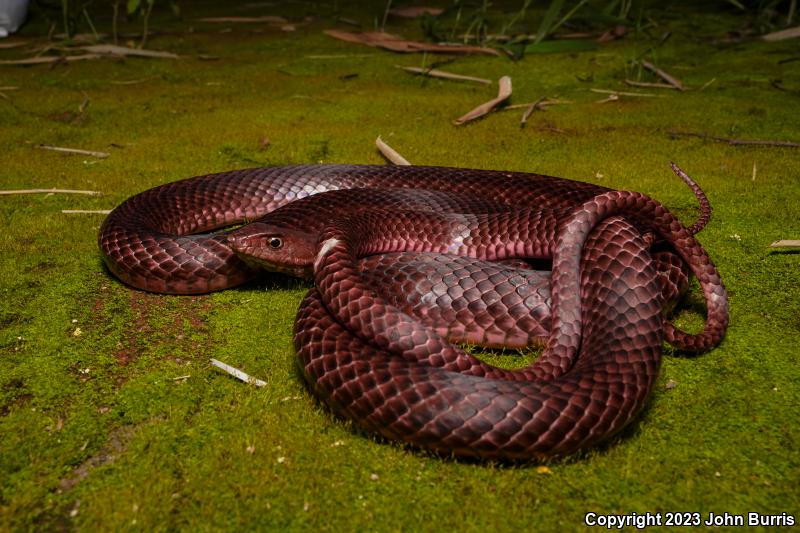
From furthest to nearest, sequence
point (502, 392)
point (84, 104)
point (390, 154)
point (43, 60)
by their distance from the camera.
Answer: point (43, 60), point (84, 104), point (390, 154), point (502, 392)

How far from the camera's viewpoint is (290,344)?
2979 millimetres

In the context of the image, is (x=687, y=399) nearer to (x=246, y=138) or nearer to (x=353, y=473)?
(x=353, y=473)

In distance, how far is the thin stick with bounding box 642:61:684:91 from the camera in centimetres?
625

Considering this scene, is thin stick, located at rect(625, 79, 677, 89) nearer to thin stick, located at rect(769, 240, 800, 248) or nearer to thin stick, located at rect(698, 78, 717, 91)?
thin stick, located at rect(698, 78, 717, 91)

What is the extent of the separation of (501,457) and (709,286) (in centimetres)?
129

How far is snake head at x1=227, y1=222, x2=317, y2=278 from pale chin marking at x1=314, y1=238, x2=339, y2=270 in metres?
0.33

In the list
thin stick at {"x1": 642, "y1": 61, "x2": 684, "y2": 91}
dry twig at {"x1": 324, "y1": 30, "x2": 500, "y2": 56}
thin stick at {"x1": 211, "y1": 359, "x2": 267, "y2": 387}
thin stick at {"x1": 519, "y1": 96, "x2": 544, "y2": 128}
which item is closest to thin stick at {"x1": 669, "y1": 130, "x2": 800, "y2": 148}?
thin stick at {"x1": 519, "y1": 96, "x2": 544, "y2": 128}

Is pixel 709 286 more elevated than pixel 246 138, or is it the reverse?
pixel 709 286

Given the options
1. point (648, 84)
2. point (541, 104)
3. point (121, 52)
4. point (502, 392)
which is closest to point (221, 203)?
point (502, 392)

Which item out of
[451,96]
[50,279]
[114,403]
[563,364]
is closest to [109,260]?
[50,279]

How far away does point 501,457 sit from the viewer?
2193 mm

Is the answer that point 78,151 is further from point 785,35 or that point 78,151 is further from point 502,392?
point 785,35

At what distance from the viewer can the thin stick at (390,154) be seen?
4848mm

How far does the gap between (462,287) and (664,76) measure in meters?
4.36
